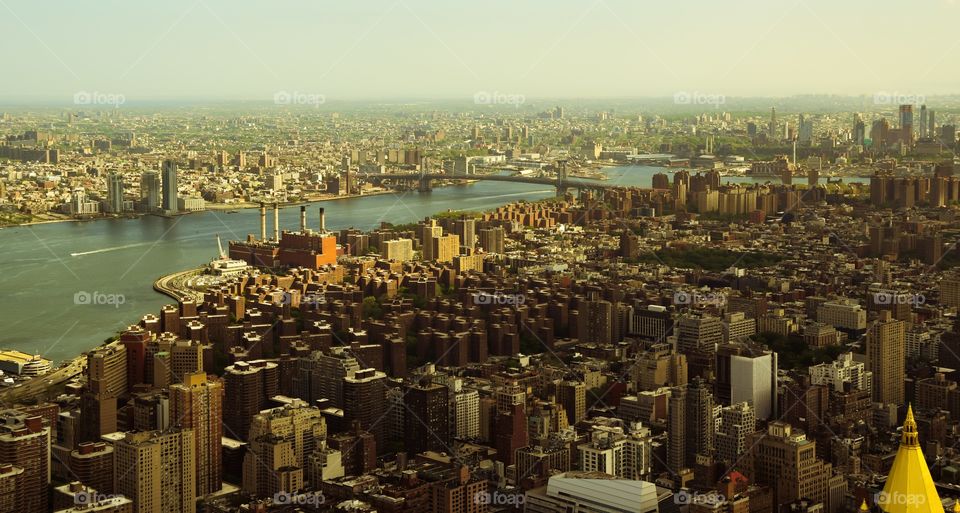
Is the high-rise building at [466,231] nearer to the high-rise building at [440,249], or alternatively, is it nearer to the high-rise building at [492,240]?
the high-rise building at [492,240]

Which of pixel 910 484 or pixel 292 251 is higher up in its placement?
pixel 910 484

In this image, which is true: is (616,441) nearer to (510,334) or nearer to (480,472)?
(480,472)

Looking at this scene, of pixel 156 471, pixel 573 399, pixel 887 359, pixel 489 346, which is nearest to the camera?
pixel 156 471

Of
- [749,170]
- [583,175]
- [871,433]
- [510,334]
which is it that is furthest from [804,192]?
[871,433]

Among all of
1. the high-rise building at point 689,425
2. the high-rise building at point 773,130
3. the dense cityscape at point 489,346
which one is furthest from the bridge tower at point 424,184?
the high-rise building at point 689,425

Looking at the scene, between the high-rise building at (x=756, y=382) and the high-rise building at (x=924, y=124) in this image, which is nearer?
the high-rise building at (x=756, y=382)

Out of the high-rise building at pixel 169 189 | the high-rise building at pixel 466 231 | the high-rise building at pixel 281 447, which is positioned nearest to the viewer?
the high-rise building at pixel 281 447

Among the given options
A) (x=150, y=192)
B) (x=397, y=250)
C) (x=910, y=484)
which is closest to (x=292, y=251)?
(x=397, y=250)

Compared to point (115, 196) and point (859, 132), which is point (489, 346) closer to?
point (115, 196)
